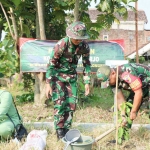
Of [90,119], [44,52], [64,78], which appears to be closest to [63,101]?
[64,78]

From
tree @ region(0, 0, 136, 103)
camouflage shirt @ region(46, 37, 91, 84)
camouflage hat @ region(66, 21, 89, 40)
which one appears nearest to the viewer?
camouflage hat @ region(66, 21, 89, 40)

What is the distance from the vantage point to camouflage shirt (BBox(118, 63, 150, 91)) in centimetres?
373

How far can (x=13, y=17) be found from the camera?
6.66 metres

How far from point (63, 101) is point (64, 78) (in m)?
0.27

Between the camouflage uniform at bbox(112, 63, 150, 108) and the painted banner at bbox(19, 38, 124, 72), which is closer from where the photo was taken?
the camouflage uniform at bbox(112, 63, 150, 108)

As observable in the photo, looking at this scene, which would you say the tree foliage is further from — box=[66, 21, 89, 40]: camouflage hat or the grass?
box=[66, 21, 89, 40]: camouflage hat

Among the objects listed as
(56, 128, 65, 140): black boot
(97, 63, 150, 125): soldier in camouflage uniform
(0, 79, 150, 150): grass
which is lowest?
(0, 79, 150, 150): grass

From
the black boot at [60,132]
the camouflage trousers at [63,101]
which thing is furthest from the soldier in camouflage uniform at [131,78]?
the black boot at [60,132]

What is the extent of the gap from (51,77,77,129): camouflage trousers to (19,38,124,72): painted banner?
258 centimetres

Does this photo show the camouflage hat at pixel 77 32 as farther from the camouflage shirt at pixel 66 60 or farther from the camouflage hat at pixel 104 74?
the camouflage hat at pixel 104 74

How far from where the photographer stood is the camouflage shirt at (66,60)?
4.04m

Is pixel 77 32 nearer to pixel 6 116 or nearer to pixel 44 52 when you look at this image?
pixel 6 116

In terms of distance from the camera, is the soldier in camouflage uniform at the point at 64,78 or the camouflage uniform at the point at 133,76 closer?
the camouflage uniform at the point at 133,76

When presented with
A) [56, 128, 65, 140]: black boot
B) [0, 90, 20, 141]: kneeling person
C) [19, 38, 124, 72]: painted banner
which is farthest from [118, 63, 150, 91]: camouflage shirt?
[19, 38, 124, 72]: painted banner
